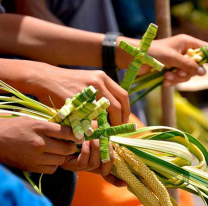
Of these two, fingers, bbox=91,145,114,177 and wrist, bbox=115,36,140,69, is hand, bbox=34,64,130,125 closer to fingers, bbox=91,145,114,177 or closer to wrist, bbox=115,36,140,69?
fingers, bbox=91,145,114,177

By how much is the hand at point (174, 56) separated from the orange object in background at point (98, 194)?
1.05ft

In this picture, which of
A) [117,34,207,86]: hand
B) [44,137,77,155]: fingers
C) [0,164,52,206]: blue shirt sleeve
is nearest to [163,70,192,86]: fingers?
[117,34,207,86]: hand

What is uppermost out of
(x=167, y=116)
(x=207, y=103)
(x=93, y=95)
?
(x=93, y=95)

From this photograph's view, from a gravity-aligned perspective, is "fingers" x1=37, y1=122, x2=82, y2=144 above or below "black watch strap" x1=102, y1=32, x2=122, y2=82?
above

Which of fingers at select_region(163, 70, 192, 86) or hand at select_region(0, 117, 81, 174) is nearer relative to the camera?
hand at select_region(0, 117, 81, 174)

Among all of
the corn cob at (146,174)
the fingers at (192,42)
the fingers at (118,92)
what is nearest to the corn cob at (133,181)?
the corn cob at (146,174)

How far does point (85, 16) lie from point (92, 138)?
2.57ft

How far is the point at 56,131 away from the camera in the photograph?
786mm

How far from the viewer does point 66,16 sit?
1595mm

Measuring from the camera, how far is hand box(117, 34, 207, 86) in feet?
4.15

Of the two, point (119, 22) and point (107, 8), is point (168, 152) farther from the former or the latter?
point (119, 22)

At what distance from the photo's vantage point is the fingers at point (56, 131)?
2.58 feet

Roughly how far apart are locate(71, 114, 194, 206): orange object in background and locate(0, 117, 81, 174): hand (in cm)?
34

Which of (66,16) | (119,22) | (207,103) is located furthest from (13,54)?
(207,103)
